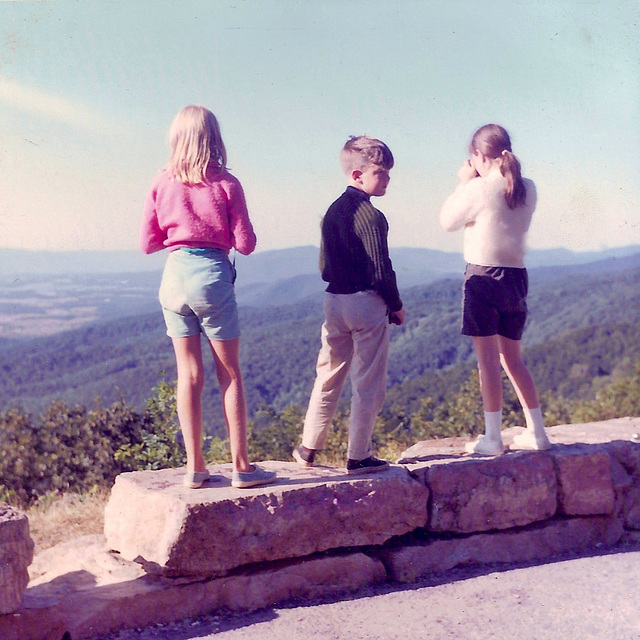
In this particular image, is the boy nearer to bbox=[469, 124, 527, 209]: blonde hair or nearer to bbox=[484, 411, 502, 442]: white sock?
bbox=[469, 124, 527, 209]: blonde hair

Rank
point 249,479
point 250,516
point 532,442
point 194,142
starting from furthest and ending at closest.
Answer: point 532,442 < point 249,479 < point 250,516 < point 194,142

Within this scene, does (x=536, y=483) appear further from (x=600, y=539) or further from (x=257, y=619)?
(x=257, y=619)

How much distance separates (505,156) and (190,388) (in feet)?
6.42

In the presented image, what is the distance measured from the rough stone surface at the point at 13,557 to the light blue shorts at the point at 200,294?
1.02 m

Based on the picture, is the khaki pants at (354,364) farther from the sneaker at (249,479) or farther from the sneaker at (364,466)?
the sneaker at (249,479)

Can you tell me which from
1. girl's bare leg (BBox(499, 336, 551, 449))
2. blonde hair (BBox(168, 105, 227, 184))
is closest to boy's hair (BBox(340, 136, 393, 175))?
blonde hair (BBox(168, 105, 227, 184))

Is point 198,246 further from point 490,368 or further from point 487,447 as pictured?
point 487,447

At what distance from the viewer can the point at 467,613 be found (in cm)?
364

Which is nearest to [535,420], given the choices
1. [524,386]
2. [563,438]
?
[524,386]

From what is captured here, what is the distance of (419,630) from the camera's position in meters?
3.47

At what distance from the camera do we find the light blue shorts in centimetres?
361

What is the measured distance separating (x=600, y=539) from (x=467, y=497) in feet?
3.01

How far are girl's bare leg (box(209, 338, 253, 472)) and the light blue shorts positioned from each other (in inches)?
2.4

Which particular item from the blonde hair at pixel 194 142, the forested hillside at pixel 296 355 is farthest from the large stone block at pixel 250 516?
the forested hillside at pixel 296 355
